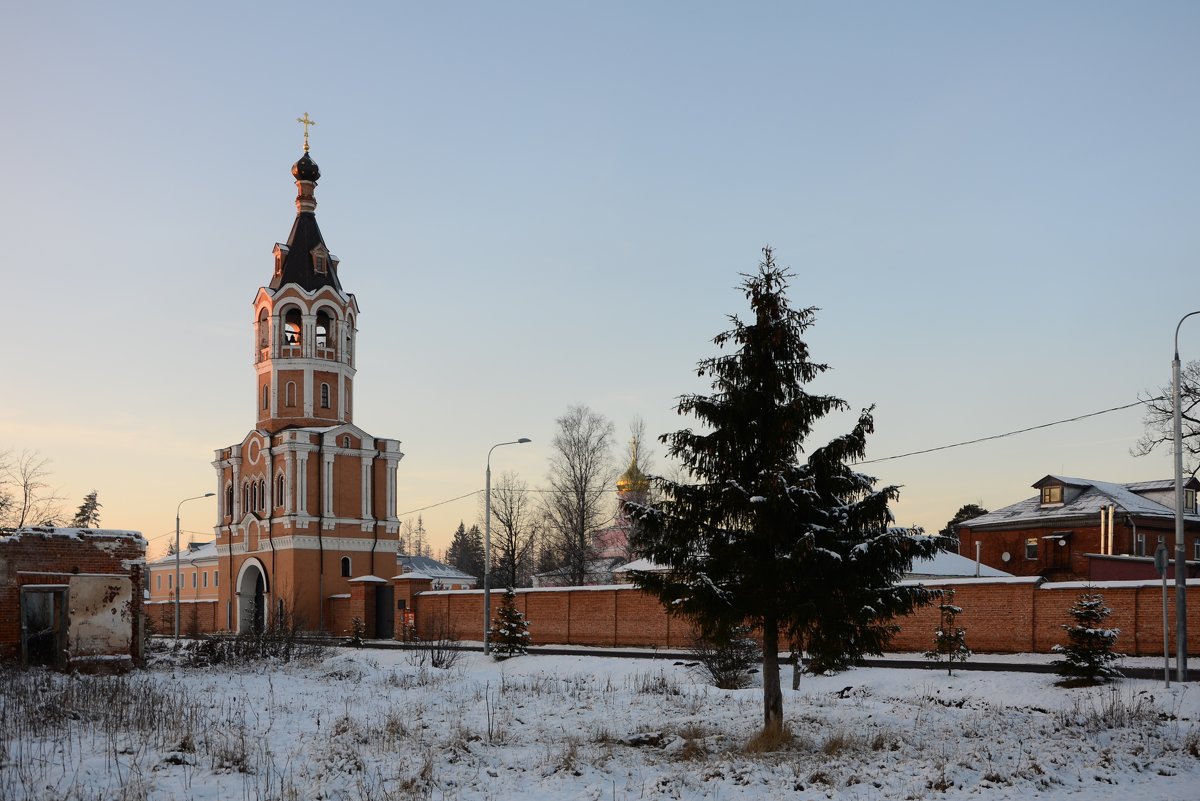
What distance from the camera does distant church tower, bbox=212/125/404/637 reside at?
53.0 m

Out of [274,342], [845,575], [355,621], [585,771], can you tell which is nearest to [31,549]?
[585,771]

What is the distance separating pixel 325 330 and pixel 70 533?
1326 inches

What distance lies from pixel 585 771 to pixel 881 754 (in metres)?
3.77

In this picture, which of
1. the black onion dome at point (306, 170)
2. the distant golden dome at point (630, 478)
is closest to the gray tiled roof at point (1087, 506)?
the distant golden dome at point (630, 478)

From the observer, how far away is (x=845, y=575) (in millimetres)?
13688

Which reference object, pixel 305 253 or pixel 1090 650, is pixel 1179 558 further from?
pixel 305 253

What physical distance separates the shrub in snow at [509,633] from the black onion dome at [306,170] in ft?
110

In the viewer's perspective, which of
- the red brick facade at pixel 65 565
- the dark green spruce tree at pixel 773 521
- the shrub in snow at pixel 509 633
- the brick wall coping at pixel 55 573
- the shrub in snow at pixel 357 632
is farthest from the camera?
the shrub in snow at pixel 357 632

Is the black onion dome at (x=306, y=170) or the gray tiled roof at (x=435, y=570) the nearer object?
the black onion dome at (x=306, y=170)

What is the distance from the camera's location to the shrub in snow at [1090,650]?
804 inches

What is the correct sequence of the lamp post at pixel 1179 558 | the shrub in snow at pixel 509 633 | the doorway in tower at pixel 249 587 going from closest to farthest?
the lamp post at pixel 1179 558 → the shrub in snow at pixel 509 633 → the doorway in tower at pixel 249 587

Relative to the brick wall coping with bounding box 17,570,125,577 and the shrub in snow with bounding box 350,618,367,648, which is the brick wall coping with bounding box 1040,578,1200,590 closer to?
the brick wall coping with bounding box 17,570,125,577

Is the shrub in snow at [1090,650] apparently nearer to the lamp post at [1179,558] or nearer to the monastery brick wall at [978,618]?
the lamp post at [1179,558]

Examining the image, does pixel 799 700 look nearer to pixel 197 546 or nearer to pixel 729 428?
pixel 729 428
